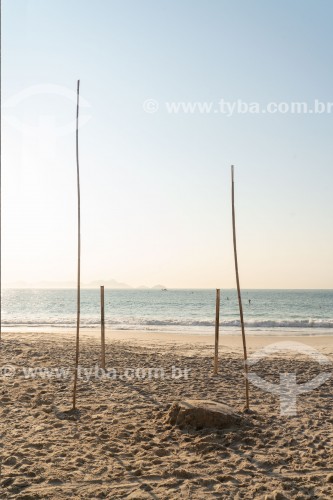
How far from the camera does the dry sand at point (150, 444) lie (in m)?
4.01

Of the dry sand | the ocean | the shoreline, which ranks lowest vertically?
the ocean

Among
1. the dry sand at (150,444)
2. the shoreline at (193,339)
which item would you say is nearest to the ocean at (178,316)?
the shoreline at (193,339)

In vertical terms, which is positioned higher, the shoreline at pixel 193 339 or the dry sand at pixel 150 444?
the dry sand at pixel 150 444

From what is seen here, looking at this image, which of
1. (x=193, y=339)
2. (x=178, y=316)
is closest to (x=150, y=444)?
(x=193, y=339)

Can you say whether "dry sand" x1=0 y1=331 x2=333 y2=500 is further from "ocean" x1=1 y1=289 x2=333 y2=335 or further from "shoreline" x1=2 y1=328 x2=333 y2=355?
"ocean" x1=1 y1=289 x2=333 y2=335

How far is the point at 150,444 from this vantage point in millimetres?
4949

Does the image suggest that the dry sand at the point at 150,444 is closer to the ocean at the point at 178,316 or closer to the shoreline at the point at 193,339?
the shoreline at the point at 193,339

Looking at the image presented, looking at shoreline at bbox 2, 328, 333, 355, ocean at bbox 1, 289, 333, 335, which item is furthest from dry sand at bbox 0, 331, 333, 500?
ocean at bbox 1, 289, 333, 335

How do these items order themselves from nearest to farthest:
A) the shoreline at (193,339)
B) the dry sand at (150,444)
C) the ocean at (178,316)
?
the dry sand at (150,444)
the shoreline at (193,339)
the ocean at (178,316)

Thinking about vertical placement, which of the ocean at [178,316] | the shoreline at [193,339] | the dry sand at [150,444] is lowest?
the ocean at [178,316]

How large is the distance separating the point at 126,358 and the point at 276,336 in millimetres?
10904

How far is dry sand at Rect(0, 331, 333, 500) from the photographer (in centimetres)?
401

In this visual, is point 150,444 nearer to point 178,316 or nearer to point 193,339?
point 193,339

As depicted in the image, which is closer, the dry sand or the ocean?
the dry sand
